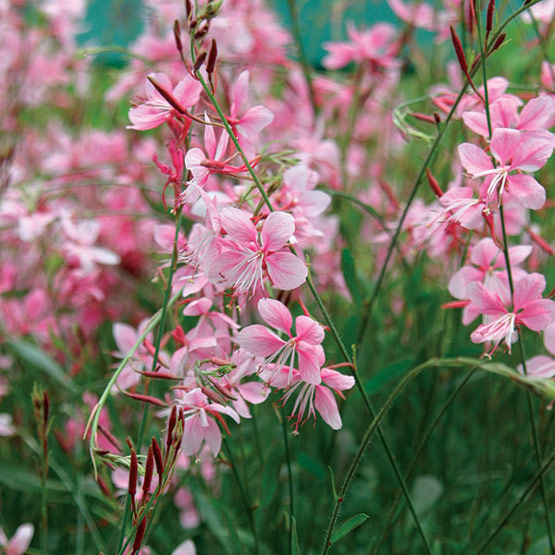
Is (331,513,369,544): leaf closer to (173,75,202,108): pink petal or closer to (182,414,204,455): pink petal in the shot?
(182,414,204,455): pink petal

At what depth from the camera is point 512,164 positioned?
1.65 feet

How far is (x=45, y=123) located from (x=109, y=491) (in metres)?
1.67

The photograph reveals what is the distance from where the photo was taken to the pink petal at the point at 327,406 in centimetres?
49

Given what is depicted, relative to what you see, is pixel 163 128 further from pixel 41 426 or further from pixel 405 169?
pixel 41 426

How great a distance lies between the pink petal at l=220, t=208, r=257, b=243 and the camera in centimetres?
45

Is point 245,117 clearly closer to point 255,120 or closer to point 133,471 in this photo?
point 255,120

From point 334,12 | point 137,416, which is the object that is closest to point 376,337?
point 137,416

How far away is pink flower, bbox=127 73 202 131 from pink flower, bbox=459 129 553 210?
205 mm

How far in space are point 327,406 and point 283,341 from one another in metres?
0.07

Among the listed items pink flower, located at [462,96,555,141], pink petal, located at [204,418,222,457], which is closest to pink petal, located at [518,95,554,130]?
pink flower, located at [462,96,555,141]

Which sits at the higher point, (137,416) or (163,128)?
(163,128)

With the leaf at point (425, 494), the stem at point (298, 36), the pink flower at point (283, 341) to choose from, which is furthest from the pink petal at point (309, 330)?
the stem at point (298, 36)

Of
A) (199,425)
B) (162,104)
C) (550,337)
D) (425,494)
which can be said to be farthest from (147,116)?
(425,494)

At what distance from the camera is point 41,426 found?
525mm
